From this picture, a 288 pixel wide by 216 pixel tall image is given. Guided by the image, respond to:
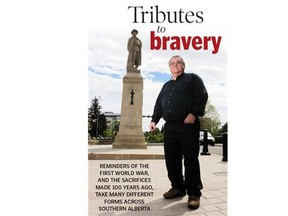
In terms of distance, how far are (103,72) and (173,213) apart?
1063 millimetres

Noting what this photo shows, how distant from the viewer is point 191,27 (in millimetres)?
2215

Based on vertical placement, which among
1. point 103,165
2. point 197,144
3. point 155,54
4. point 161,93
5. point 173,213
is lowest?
point 173,213

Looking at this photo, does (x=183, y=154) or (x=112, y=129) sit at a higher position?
(x=112, y=129)

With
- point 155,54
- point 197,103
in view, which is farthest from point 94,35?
point 197,103

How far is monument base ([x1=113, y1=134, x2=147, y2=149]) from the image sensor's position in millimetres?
3750

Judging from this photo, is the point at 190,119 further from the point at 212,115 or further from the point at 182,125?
the point at 212,115

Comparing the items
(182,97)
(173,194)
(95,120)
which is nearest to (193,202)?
(173,194)

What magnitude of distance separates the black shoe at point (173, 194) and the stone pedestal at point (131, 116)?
3.06ft

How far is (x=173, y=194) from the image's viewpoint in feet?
7.83

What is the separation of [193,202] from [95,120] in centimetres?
97

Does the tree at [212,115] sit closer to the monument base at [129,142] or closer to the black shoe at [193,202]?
the black shoe at [193,202]

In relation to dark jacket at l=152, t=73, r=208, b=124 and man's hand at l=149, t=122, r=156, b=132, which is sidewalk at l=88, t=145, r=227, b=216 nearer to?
man's hand at l=149, t=122, r=156, b=132

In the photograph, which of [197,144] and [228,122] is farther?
[197,144]

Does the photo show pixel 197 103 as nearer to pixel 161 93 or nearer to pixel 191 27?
pixel 161 93
